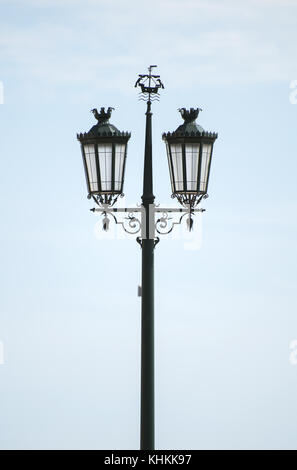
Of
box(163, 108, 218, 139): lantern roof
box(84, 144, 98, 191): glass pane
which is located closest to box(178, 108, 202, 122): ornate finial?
box(163, 108, 218, 139): lantern roof

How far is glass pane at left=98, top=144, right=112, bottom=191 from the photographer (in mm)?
13812

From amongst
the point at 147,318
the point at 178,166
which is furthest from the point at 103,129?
the point at 147,318

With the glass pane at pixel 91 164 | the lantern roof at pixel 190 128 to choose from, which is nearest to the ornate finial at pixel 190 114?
the lantern roof at pixel 190 128

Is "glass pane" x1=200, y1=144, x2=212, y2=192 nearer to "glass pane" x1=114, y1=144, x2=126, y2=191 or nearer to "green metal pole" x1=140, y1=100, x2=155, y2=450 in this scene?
"green metal pole" x1=140, y1=100, x2=155, y2=450

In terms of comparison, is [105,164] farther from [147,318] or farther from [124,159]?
[147,318]

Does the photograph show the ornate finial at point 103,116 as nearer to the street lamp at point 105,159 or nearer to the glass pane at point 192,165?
the street lamp at point 105,159

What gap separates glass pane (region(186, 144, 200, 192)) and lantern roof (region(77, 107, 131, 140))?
2.51ft

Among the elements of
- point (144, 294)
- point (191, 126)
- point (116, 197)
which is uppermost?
point (191, 126)

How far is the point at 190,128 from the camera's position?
46.1ft

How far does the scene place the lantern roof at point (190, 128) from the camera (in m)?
14.0
